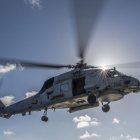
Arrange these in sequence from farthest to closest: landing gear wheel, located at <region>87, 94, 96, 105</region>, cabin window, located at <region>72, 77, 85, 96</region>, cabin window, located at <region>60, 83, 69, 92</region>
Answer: cabin window, located at <region>60, 83, 69, 92</region> → cabin window, located at <region>72, 77, 85, 96</region> → landing gear wheel, located at <region>87, 94, 96, 105</region>

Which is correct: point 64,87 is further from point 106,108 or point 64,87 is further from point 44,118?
point 106,108

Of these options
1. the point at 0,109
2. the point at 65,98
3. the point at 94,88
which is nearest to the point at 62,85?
the point at 65,98

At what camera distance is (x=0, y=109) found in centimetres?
4009

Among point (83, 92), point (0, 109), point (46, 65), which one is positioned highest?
point (46, 65)

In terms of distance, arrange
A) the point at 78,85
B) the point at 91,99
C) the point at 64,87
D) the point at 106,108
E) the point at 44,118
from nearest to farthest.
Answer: the point at 91,99, the point at 78,85, the point at 106,108, the point at 64,87, the point at 44,118

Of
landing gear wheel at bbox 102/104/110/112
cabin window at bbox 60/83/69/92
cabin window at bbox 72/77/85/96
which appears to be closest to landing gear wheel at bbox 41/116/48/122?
cabin window at bbox 60/83/69/92

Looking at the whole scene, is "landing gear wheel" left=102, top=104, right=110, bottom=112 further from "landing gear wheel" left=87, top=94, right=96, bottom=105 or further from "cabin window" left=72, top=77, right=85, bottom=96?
"cabin window" left=72, top=77, right=85, bottom=96

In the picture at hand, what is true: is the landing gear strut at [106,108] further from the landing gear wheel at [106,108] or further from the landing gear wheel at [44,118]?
the landing gear wheel at [44,118]

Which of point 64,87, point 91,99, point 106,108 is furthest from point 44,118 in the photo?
point 106,108

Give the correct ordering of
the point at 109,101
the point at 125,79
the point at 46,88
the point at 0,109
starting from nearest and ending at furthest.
Result: the point at 125,79
the point at 109,101
the point at 46,88
the point at 0,109

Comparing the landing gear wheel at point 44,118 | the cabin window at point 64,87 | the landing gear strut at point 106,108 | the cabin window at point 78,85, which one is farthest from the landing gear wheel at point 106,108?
the landing gear wheel at point 44,118

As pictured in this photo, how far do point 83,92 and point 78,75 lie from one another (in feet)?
6.53

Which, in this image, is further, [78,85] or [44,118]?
[44,118]

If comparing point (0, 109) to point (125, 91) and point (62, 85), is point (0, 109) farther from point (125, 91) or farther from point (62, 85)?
point (125, 91)
